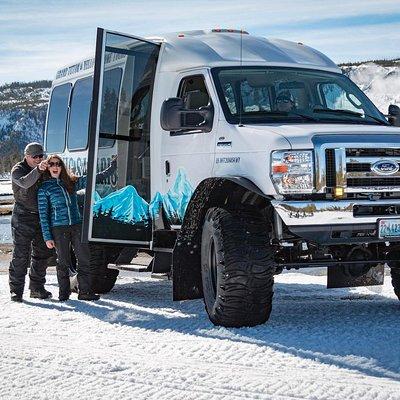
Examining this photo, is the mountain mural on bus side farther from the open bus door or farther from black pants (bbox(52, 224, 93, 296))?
black pants (bbox(52, 224, 93, 296))

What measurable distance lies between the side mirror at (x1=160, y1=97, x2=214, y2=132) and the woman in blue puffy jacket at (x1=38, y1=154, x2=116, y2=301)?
1.72 m

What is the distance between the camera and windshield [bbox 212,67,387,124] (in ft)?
25.2

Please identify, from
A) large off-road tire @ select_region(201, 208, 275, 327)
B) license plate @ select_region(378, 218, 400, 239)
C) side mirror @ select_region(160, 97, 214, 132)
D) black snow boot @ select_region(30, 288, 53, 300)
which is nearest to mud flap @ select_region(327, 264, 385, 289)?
license plate @ select_region(378, 218, 400, 239)

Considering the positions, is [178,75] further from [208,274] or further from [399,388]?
[399,388]

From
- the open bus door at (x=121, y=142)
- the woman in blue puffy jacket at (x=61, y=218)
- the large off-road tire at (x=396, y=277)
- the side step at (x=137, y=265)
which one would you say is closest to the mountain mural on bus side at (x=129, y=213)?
the open bus door at (x=121, y=142)

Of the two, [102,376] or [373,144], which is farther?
[373,144]

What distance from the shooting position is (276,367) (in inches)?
218

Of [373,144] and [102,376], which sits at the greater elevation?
[373,144]

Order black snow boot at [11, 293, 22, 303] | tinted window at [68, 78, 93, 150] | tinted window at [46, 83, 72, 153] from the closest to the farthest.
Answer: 1. black snow boot at [11, 293, 22, 303]
2. tinted window at [68, 78, 93, 150]
3. tinted window at [46, 83, 72, 153]

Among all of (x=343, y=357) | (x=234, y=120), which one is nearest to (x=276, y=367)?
(x=343, y=357)

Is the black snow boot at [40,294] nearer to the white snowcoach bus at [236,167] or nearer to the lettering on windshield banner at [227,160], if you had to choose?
the white snowcoach bus at [236,167]

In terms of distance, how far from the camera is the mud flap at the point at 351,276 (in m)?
7.63

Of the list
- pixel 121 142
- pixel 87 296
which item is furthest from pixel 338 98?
pixel 87 296

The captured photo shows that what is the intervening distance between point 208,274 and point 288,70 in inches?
88.0
